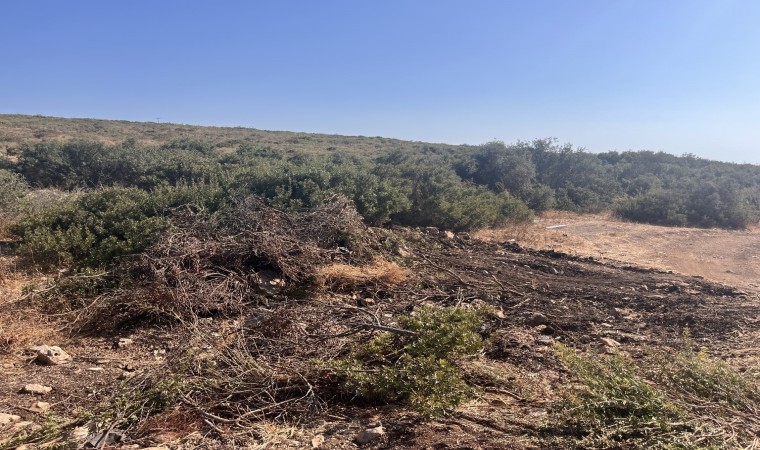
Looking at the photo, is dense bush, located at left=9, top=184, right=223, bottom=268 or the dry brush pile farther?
dense bush, located at left=9, top=184, right=223, bottom=268

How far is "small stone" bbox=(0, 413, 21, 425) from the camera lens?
309cm

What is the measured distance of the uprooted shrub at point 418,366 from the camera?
10.6 ft

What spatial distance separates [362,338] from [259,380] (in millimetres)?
1099

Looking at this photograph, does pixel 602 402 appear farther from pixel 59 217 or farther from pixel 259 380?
pixel 59 217

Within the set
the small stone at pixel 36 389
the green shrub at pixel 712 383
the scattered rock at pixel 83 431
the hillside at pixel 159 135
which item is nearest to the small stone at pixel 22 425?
the scattered rock at pixel 83 431

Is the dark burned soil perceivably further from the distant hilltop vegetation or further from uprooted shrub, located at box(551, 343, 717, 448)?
the distant hilltop vegetation

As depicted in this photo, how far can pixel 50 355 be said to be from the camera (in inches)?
164

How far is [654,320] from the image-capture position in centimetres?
605

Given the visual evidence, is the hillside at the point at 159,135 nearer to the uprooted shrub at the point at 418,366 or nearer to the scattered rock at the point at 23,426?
the scattered rock at the point at 23,426

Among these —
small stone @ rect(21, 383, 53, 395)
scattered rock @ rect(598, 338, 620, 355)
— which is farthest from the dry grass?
small stone @ rect(21, 383, 53, 395)

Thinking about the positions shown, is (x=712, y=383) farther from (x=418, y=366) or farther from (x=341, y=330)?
(x=341, y=330)

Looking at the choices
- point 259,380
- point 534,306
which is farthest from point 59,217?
point 534,306

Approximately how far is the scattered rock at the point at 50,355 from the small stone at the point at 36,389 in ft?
1.82

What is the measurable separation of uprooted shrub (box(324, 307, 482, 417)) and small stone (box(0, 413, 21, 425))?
2.09m
